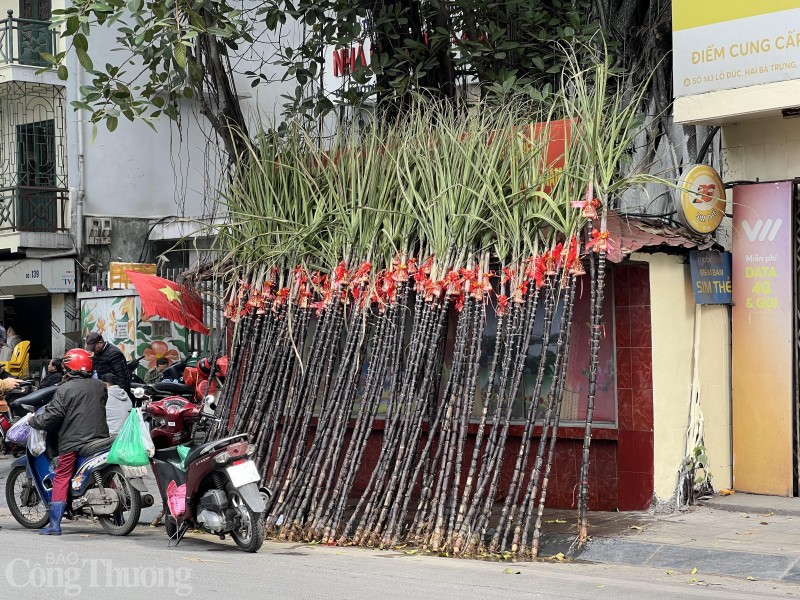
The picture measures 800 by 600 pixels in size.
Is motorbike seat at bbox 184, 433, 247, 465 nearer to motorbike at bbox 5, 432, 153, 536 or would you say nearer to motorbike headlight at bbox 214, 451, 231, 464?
motorbike headlight at bbox 214, 451, 231, 464

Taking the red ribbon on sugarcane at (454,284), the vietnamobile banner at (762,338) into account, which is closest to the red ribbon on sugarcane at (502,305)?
the red ribbon on sugarcane at (454,284)

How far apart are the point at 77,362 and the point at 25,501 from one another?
1.33 meters

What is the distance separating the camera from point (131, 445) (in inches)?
344

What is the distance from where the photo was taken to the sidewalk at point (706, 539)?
748cm

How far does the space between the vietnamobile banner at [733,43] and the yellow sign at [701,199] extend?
0.84m

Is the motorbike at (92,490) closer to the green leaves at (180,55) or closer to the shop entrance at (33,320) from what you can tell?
the green leaves at (180,55)

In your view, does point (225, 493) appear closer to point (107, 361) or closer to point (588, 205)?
point (588, 205)

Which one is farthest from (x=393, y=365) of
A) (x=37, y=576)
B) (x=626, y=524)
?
(x=37, y=576)

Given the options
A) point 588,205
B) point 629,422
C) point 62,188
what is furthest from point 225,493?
point 62,188

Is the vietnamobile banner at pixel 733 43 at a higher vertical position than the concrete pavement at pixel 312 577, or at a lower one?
higher

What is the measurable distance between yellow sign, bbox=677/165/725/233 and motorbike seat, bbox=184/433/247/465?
404 cm

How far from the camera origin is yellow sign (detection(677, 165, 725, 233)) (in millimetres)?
9195

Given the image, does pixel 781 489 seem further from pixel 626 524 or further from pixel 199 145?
pixel 199 145

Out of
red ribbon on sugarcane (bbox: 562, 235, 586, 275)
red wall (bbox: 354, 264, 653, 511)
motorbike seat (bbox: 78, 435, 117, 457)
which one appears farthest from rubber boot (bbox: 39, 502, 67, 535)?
red ribbon on sugarcane (bbox: 562, 235, 586, 275)
